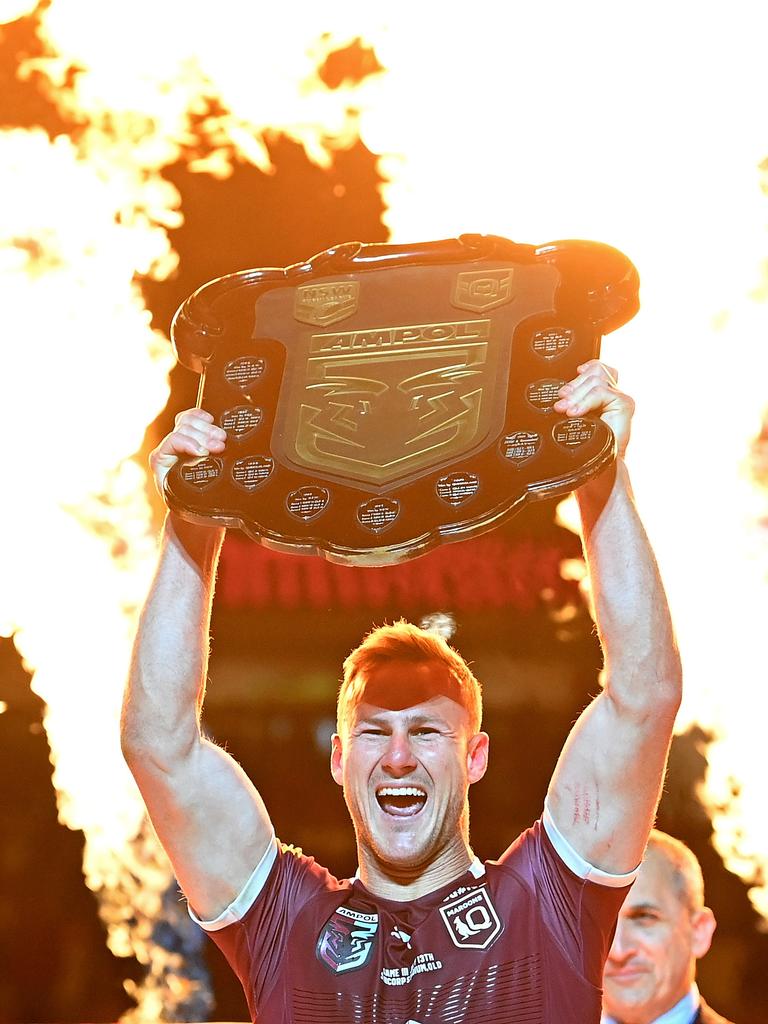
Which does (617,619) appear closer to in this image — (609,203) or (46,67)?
(609,203)

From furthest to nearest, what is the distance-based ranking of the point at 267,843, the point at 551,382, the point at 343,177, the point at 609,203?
1. the point at 343,177
2. the point at 609,203
3. the point at 267,843
4. the point at 551,382

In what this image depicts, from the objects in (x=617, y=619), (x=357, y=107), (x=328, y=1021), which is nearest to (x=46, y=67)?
(x=357, y=107)

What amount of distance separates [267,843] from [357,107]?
2844mm

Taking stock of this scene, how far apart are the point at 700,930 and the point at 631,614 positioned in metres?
1.43

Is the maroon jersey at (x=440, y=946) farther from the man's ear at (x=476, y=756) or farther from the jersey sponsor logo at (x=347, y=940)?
the man's ear at (x=476, y=756)

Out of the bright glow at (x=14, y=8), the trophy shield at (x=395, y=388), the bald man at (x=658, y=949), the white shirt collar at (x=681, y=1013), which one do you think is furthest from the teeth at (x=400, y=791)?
the bright glow at (x=14, y=8)

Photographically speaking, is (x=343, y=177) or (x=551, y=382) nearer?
(x=551, y=382)

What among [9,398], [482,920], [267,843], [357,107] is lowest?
[482,920]

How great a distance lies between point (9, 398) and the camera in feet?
14.5

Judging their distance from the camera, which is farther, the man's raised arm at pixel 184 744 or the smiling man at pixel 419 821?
the man's raised arm at pixel 184 744

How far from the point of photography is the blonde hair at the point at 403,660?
279 cm

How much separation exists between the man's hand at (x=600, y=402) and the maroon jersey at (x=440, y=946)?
2.73 feet

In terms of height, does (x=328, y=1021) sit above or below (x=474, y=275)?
below

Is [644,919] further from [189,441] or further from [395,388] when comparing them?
[189,441]
